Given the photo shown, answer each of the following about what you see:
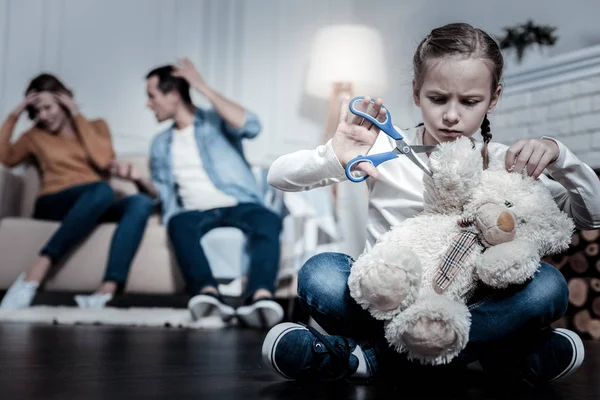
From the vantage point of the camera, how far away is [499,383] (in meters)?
0.84

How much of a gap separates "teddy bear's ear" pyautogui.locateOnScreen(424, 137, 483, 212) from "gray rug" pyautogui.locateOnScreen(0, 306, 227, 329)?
1.18 metres

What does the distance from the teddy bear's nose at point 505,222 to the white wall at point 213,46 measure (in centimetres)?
217

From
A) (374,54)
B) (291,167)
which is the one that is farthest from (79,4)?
(291,167)

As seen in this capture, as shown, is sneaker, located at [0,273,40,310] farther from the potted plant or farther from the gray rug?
the potted plant

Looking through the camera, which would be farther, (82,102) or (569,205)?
(82,102)

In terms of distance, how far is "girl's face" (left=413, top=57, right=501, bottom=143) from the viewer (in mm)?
836

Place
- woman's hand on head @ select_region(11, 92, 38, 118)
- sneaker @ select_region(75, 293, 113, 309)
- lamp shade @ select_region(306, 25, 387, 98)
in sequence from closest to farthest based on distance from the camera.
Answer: sneaker @ select_region(75, 293, 113, 309) → woman's hand on head @ select_region(11, 92, 38, 118) → lamp shade @ select_region(306, 25, 387, 98)

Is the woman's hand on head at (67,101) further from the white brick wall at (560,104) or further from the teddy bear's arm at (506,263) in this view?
the teddy bear's arm at (506,263)

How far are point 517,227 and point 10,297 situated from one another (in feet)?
5.83

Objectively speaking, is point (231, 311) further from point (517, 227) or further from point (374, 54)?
point (374, 54)

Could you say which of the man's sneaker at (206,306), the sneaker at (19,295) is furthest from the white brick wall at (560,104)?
the sneaker at (19,295)

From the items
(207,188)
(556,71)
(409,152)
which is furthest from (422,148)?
(556,71)

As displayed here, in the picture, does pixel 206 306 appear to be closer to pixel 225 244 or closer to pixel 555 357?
pixel 225 244

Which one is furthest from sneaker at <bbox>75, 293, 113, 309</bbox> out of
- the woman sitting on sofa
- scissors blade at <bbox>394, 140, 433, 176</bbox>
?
scissors blade at <bbox>394, 140, 433, 176</bbox>
